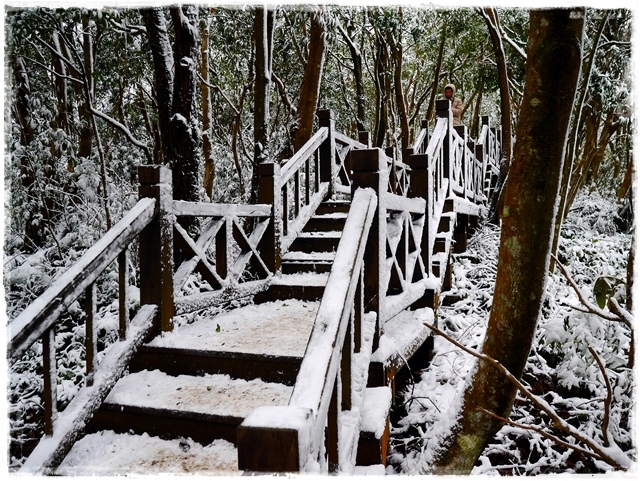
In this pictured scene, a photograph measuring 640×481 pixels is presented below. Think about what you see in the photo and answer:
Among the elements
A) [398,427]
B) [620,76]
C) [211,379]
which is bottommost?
[398,427]

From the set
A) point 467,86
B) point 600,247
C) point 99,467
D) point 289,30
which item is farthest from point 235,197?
point 99,467

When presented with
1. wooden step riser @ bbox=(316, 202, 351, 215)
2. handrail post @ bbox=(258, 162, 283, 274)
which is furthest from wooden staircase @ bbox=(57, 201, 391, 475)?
wooden step riser @ bbox=(316, 202, 351, 215)

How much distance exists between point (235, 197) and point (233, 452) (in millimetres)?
11848

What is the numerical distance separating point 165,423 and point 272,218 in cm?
288

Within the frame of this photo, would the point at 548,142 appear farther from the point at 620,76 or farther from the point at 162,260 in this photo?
the point at 620,76

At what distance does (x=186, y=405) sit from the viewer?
9.95ft

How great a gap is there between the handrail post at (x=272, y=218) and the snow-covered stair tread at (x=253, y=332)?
719 millimetres

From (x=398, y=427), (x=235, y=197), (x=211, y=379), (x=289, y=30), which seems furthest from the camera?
(x=235, y=197)

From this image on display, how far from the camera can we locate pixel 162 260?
3.68m

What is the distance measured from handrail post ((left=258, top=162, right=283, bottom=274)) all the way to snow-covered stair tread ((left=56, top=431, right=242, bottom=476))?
2.70 metres

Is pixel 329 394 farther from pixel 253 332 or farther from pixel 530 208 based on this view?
pixel 253 332

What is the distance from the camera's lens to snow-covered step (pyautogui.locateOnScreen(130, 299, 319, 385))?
3.30 meters

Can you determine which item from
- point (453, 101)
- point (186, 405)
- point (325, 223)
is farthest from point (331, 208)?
point (453, 101)

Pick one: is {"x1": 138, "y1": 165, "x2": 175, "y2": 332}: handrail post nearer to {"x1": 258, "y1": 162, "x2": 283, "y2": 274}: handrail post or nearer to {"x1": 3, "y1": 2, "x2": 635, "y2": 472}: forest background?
{"x1": 3, "y1": 2, "x2": 635, "y2": 472}: forest background
